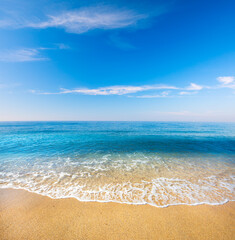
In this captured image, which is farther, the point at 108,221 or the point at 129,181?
the point at 129,181

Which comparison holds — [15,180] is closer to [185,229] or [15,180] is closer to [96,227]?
[96,227]

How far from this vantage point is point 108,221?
13.9 ft

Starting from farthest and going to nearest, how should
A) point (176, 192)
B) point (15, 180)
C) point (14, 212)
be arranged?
1. point (15, 180)
2. point (176, 192)
3. point (14, 212)

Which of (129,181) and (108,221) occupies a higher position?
(108,221)

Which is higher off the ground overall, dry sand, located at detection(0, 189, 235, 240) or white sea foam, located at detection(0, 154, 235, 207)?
dry sand, located at detection(0, 189, 235, 240)

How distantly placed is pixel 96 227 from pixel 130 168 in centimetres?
581

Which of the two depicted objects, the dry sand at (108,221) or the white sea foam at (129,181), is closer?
the dry sand at (108,221)

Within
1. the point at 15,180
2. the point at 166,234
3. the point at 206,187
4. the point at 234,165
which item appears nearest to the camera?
the point at 166,234

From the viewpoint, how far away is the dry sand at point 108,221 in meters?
3.72

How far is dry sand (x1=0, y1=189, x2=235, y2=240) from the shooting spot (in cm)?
372

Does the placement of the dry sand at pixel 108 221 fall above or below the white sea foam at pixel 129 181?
above

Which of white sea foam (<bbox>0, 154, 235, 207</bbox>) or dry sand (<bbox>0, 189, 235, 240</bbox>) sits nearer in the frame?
dry sand (<bbox>0, 189, 235, 240</bbox>)

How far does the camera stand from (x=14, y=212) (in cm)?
469

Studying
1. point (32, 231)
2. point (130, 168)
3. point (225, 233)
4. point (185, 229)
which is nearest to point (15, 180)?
point (32, 231)
